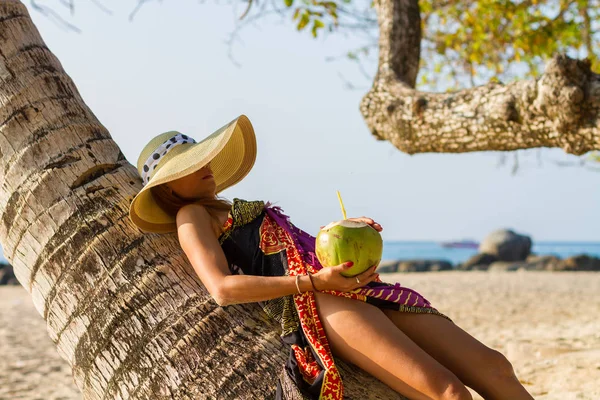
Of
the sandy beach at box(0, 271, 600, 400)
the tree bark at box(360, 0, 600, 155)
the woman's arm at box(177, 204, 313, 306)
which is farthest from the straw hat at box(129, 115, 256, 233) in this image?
the sandy beach at box(0, 271, 600, 400)

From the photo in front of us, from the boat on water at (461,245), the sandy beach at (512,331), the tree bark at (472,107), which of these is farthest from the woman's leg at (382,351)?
the boat on water at (461,245)

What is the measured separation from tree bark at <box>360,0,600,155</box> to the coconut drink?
2.34m

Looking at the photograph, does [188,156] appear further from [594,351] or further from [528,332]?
[528,332]

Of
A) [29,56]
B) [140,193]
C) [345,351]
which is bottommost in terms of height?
[345,351]

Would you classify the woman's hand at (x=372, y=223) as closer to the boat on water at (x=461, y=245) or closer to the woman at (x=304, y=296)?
the woman at (x=304, y=296)

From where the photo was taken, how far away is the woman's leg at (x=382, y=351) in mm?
2719

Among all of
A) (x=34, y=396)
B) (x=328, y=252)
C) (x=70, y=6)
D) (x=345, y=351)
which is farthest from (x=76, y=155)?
(x=34, y=396)

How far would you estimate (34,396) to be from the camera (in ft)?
22.8

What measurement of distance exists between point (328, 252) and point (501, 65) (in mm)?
8191

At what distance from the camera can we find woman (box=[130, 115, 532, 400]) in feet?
9.04

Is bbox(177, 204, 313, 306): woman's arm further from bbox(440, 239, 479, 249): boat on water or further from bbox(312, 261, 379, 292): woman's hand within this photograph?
bbox(440, 239, 479, 249): boat on water

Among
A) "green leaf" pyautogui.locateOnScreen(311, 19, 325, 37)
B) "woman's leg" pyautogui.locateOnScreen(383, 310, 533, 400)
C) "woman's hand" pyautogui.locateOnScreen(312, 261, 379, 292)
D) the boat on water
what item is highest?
"green leaf" pyautogui.locateOnScreen(311, 19, 325, 37)

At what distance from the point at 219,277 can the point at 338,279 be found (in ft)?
1.71

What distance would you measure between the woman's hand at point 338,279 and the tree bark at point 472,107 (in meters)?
2.42
